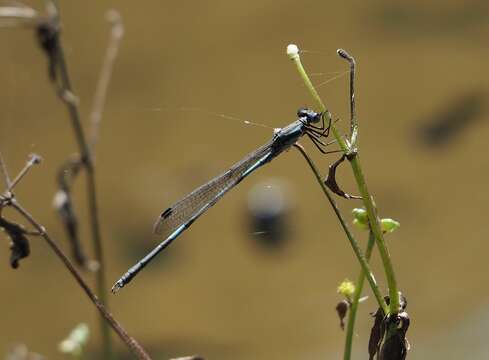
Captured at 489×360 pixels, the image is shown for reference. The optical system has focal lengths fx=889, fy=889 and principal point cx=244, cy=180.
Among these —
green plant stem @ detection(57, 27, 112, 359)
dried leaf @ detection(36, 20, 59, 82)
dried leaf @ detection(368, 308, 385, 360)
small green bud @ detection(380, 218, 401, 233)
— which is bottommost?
dried leaf @ detection(368, 308, 385, 360)

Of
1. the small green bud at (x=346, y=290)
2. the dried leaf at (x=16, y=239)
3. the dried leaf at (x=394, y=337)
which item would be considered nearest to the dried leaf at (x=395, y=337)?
the dried leaf at (x=394, y=337)

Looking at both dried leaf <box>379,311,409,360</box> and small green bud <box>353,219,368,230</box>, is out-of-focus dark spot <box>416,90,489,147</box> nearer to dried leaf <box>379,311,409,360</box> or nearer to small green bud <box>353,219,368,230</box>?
small green bud <box>353,219,368,230</box>

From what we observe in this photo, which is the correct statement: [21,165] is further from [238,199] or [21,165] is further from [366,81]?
[366,81]

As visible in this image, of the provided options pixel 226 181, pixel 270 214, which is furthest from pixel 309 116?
pixel 270 214

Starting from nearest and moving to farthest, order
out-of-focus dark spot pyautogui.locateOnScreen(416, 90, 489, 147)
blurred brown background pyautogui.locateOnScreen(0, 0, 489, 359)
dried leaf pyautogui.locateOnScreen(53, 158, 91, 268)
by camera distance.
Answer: dried leaf pyautogui.locateOnScreen(53, 158, 91, 268) → blurred brown background pyautogui.locateOnScreen(0, 0, 489, 359) → out-of-focus dark spot pyautogui.locateOnScreen(416, 90, 489, 147)

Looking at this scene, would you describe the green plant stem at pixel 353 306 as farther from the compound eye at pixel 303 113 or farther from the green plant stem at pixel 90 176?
the compound eye at pixel 303 113

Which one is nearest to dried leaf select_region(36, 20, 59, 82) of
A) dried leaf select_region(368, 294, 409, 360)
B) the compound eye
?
the compound eye
